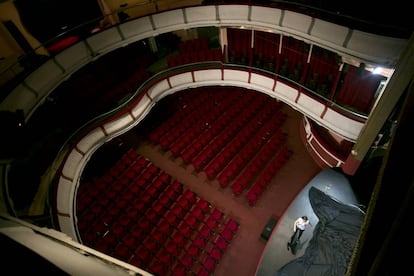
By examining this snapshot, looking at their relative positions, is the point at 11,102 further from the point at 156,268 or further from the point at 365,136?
the point at 365,136

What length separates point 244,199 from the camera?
12.6 m

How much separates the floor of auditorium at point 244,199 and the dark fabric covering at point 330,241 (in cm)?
275

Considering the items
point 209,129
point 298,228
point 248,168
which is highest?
point 209,129

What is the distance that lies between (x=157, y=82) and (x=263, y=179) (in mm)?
7118

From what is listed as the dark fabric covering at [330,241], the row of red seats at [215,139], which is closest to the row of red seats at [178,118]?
the row of red seats at [215,139]

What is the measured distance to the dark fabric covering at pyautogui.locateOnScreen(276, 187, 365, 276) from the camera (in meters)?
7.86

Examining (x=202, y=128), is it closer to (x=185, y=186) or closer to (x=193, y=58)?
(x=185, y=186)

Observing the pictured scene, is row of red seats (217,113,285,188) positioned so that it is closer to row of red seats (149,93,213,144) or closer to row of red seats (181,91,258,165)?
row of red seats (181,91,258,165)

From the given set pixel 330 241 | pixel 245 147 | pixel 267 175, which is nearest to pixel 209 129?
pixel 245 147

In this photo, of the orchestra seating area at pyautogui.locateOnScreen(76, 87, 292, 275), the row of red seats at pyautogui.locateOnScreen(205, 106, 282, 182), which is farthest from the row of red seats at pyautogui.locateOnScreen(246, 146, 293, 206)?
the row of red seats at pyautogui.locateOnScreen(205, 106, 282, 182)

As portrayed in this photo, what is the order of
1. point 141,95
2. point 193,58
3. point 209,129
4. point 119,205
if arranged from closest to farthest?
point 141,95, point 119,205, point 193,58, point 209,129

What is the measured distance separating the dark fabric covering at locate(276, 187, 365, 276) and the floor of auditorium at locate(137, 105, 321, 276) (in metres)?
2.75

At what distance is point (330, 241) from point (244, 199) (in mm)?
4793

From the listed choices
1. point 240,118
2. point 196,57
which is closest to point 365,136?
point 240,118
